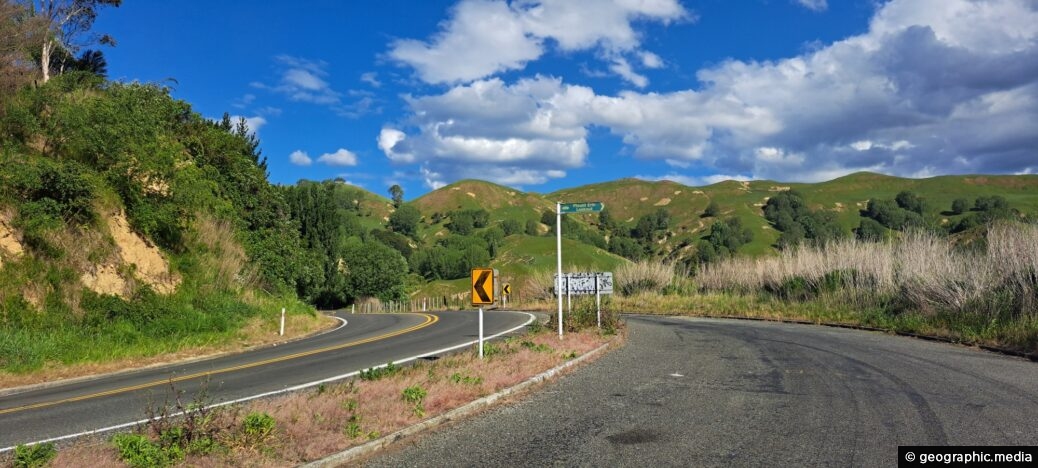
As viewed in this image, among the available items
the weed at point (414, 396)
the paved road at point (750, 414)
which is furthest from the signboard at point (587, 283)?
the weed at point (414, 396)

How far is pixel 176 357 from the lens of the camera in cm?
1689

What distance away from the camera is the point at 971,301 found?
18250 millimetres

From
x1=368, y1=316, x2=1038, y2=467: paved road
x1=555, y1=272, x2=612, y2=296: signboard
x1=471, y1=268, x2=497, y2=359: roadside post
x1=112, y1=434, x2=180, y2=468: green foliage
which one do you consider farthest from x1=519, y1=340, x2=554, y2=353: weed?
x1=112, y1=434, x2=180, y2=468: green foliage

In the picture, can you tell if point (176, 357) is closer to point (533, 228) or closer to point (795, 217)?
point (795, 217)

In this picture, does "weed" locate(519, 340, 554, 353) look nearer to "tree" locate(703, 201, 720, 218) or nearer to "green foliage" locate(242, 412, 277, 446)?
"green foliage" locate(242, 412, 277, 446)

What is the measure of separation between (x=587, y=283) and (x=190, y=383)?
1111 centimetres

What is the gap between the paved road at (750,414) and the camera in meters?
6.10

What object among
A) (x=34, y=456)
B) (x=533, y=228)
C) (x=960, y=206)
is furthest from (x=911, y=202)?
(x=34, y=456)

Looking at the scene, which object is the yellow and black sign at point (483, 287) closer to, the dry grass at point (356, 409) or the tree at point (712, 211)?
the dry grass at point (356, 409)

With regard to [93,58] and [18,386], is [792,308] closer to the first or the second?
[18,386]

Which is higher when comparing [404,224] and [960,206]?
[404,224]

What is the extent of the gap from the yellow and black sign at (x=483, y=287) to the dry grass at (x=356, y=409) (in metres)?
1.16

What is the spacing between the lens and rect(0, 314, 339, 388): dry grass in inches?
534

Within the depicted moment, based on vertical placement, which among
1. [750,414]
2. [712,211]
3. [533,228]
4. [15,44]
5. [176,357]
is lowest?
[176,357]
